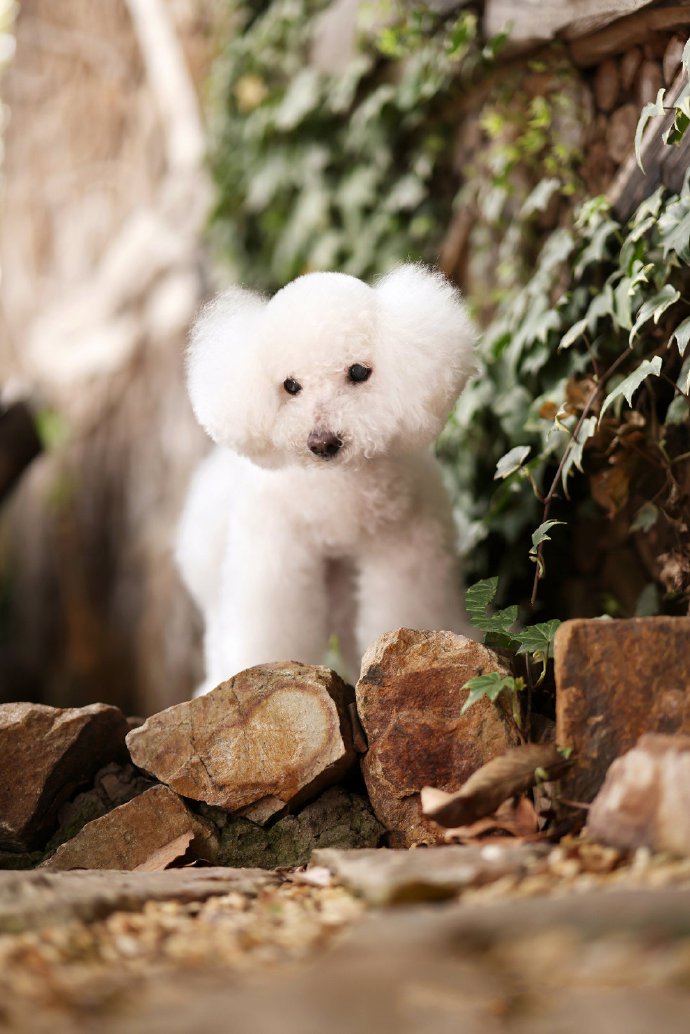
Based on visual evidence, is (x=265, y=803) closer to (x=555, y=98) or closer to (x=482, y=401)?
(x=482, y=401)

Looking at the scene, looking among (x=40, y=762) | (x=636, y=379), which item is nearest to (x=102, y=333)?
(x=40, y=762)

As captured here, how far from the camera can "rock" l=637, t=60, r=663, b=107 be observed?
2311mm

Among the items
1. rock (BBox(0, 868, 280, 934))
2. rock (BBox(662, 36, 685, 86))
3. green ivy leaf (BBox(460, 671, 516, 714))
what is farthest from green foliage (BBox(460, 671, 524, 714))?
rock (BBox(662, 36, 685, 86))

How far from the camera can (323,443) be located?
78.0 inches

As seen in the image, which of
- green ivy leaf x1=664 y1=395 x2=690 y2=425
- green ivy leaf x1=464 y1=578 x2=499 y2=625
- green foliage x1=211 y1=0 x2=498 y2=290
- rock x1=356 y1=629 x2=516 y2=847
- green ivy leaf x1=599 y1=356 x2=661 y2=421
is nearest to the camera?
rock x1=356 y1=629 x2=516 y2=847

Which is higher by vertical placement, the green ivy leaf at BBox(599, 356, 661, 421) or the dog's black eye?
the dog's black eye

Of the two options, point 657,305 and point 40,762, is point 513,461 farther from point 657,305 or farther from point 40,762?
point 40,762

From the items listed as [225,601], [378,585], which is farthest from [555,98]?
[225,601]

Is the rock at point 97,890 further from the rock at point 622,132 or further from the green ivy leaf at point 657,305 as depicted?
the rock at point 622,132

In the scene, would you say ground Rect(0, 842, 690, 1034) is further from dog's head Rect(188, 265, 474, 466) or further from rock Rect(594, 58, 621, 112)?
rock Rect(594, 58, 621, 112)

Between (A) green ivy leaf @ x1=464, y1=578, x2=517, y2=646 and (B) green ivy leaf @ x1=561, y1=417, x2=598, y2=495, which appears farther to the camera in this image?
(B) green ivy leaf @ x1=561, y1=417, x2=598, y2=495

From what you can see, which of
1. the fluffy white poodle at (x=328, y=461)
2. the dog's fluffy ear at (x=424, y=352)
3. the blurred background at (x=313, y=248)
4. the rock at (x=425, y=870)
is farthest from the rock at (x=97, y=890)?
the blurred background at (x=313, y=248)

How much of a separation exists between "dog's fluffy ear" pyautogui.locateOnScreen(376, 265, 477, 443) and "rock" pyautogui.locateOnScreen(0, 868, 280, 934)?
40.2 inches

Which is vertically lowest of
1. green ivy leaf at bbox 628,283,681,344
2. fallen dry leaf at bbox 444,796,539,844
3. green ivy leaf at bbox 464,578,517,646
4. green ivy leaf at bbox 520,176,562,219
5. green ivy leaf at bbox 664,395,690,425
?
fallen dry leaf at bbox 444,796,539,844
